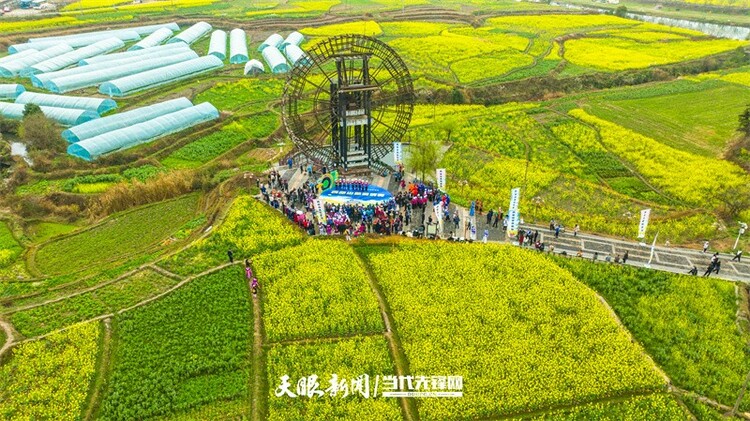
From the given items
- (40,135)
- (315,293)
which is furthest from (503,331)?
(40,135)

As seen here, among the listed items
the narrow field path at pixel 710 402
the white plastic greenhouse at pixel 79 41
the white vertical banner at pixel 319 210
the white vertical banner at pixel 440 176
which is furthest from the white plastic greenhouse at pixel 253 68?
the narrow field path at pixel 710 402

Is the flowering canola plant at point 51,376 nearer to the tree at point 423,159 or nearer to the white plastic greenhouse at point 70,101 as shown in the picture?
the tree at point 423,159

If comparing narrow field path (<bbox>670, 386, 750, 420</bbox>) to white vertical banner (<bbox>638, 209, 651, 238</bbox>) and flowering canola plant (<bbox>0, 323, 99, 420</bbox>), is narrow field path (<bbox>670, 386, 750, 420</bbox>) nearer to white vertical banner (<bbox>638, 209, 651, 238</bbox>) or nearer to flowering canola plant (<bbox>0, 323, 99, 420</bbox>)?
white vertical banner (<bbox>638, 209, 651, 238</bbox>)

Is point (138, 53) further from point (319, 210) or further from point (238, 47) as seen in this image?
point (319, 210)

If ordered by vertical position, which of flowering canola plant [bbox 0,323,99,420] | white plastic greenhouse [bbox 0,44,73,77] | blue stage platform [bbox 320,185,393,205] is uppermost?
white plastic greenhouse [bbox 0,44,73,77]

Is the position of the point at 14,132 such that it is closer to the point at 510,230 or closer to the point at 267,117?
the point at 267,117

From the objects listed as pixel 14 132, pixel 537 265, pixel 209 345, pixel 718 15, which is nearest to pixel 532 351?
pixel 537 265

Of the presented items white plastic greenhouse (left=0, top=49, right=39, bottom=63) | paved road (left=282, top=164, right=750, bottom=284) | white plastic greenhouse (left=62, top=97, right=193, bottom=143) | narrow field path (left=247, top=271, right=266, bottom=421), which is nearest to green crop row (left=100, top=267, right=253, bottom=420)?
narrow field path (left=247, top=271, right=266, bottom=421)
